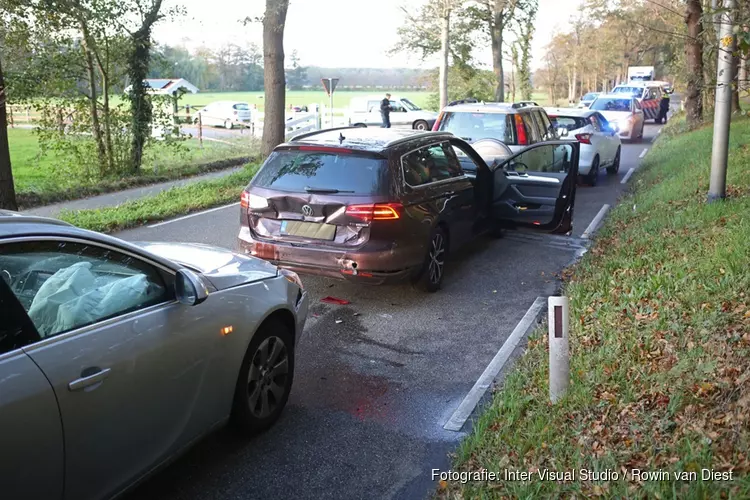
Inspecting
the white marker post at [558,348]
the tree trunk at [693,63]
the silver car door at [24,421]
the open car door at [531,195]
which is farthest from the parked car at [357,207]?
the tree trunk at [693,63]

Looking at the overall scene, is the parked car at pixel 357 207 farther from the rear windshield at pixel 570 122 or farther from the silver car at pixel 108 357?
the rear windshield at pixel 570 122

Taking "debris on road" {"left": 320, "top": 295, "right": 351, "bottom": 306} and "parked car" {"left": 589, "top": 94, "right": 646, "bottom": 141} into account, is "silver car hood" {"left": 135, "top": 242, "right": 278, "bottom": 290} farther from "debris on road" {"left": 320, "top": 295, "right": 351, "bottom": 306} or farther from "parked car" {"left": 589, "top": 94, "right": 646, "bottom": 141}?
"parked car" {"left": 589, "top": 94, "right": 646, "bottom": 141}

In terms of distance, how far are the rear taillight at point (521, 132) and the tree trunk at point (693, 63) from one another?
757 cm

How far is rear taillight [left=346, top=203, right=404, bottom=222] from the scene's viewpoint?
6.45 meters

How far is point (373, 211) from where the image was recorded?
6449 mm

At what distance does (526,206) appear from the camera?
9.21 meters

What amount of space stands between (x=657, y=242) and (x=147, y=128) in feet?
42.4

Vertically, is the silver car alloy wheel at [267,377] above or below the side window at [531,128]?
below

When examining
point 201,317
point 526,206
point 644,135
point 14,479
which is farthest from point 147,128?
point 644,135

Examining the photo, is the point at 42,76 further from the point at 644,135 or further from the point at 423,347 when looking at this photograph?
the point at 644,135

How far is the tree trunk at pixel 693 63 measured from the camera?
18391 millimetres

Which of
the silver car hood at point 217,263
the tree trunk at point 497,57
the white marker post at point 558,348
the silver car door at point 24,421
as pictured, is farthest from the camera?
the tree trunk at point 497,57

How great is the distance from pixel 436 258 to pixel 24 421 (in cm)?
514

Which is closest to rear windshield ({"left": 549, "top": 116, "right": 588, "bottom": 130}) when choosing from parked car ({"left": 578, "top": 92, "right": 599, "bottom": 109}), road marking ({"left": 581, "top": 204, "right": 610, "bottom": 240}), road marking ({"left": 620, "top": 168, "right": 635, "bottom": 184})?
road marking ({"left": 620, "top": 168, "right": 635, "bottom": 184})
